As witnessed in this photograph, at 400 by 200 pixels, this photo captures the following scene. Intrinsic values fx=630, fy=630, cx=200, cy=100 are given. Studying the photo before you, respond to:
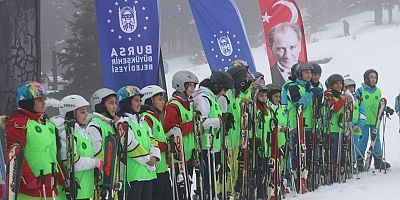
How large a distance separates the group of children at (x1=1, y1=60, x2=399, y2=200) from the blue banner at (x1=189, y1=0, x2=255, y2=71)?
1.69 metres

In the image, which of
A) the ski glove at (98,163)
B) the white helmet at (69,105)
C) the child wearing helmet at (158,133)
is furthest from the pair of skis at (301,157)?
the white helmet at (69,105)

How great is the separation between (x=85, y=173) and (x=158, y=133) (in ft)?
4.63

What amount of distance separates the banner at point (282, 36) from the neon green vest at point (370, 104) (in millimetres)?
1492

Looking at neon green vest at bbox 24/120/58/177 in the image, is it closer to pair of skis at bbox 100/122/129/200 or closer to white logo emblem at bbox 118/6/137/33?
pair of skis at bbox 100/122/129/200

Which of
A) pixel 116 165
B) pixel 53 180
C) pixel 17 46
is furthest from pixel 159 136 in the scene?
pixel 17 46

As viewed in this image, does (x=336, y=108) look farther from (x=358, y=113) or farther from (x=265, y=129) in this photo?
(x=265, y=129)

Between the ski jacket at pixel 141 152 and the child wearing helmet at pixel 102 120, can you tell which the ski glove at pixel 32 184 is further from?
the ski jacket at pixel 141 152

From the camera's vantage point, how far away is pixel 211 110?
8883mm

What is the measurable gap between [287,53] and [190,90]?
5.29 meters

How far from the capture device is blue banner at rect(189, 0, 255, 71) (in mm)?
11711

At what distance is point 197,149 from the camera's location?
8.62 meters

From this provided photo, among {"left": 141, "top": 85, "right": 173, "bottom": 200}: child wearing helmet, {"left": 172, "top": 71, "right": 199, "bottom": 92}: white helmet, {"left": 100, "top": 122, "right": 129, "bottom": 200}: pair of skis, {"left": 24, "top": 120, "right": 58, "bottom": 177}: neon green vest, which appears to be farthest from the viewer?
{"left": 172, "top": 71, "right": 199, "bottom": 92}: white helmet

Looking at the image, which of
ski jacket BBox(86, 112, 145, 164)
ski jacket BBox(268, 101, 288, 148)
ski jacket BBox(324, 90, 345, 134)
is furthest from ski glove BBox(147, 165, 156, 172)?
ski jacket BBox(324, 90, 345, 134)

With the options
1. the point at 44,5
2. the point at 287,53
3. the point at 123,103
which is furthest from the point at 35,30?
the point at 44,5
